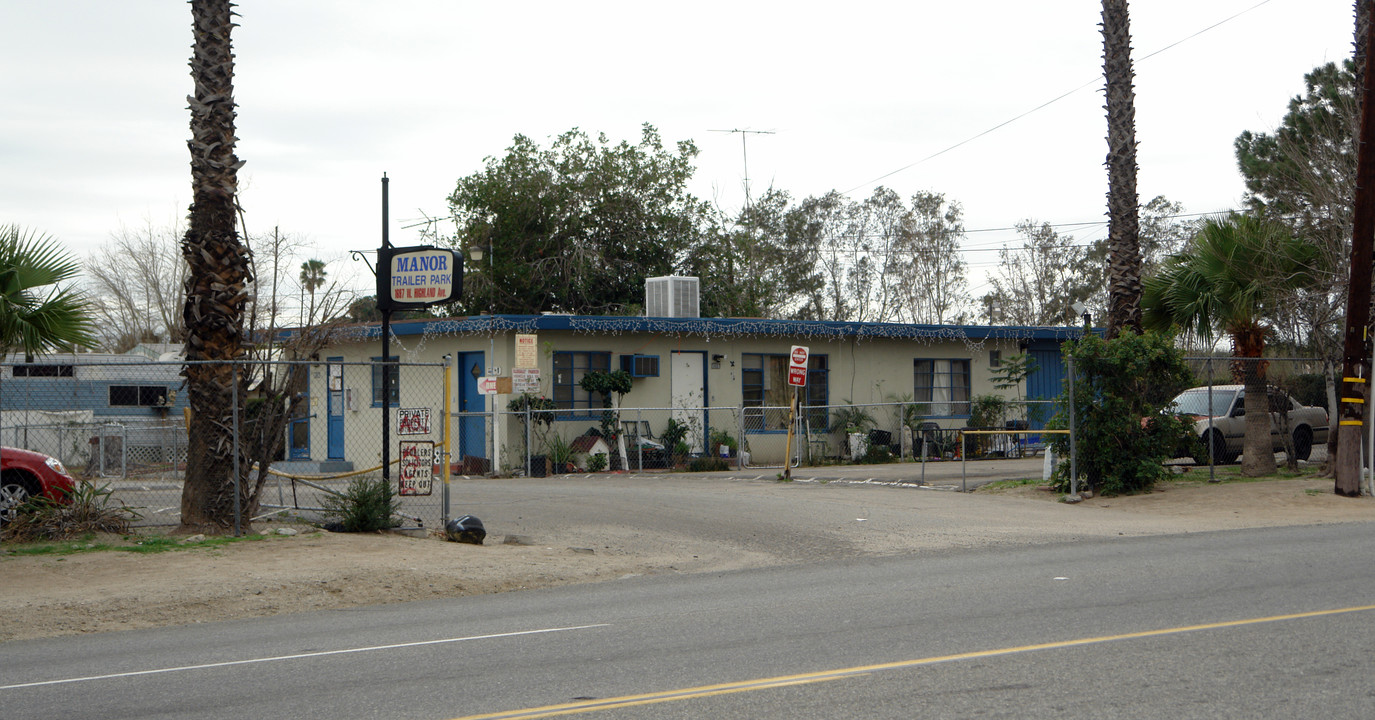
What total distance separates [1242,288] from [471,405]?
15.3m

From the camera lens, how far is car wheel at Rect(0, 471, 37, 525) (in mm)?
12672

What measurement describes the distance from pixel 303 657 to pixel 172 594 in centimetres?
323

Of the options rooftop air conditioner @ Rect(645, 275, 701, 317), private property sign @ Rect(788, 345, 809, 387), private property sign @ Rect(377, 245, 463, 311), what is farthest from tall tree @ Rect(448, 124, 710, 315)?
private property sign @ Rect(377, 245, 463, 311)

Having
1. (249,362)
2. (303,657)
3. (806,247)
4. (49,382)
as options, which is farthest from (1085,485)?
(806,247)

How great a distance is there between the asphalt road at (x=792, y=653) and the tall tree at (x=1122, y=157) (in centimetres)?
843

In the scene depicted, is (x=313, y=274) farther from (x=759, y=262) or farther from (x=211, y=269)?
(x=211, y=269)

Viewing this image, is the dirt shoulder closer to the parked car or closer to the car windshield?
the parked car

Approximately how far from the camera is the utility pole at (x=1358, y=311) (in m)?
16.2

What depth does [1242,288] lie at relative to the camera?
61.1 feet

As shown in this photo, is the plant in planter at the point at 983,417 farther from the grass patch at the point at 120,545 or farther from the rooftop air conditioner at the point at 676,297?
the grass patch at the point at 120,545

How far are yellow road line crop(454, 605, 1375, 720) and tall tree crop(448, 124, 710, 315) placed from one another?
102 feet

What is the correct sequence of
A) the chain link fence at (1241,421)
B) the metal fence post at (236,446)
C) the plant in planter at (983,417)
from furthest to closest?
the plant in planter at (983,417)
the chain link fence at (1241,421)
the metal fence post at (236,446)

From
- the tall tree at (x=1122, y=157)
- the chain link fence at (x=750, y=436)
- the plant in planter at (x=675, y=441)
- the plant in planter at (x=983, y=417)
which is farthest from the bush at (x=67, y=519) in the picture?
the plant in planter at (x=983, y=417)

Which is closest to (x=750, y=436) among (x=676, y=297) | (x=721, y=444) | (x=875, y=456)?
(x=721, y=444)
